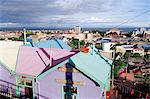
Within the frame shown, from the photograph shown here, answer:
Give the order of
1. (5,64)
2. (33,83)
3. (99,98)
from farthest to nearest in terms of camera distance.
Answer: (5,64) < (33,83) < (99,98)

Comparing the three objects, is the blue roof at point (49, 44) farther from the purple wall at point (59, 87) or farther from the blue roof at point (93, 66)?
the purple wall at point (59, 87)

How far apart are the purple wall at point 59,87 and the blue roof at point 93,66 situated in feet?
0.46

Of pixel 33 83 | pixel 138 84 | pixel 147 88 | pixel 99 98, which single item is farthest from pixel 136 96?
pixel 33 83

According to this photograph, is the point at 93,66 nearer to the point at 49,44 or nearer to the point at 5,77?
the point at 49,44

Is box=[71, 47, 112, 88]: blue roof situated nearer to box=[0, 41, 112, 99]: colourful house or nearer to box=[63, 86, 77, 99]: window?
box=[0, 41, 112, 99]: colourful house

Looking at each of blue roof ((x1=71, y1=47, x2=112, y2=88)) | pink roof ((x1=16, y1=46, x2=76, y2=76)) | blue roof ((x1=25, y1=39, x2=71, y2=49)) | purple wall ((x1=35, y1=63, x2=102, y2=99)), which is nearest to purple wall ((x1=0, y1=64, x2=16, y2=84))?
pink roof ((x1=16, y1=46, x2=76, y2=76))

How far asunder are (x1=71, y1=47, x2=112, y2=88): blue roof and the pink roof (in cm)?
35

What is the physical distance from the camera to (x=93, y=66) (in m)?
4.69

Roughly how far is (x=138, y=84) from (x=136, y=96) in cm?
94

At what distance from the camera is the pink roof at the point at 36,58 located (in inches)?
198

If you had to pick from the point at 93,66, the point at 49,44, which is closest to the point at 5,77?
the point at 49,44

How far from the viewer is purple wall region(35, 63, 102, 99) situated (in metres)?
4.34

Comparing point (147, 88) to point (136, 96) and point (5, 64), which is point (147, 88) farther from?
point (5, 64)

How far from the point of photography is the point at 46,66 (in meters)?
5.00
